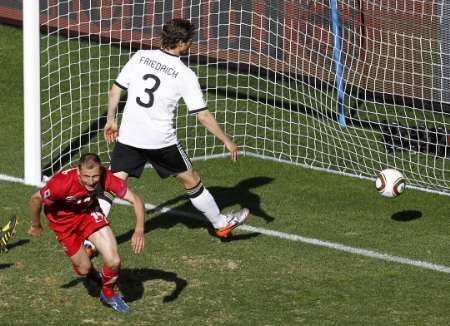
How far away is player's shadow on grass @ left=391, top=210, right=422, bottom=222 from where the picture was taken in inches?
501

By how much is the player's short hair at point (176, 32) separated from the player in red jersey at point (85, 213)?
167 cm

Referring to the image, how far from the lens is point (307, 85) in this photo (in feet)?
53.0

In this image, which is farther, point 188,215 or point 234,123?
point 234,123

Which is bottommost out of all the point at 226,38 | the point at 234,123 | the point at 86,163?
the point at 234,123

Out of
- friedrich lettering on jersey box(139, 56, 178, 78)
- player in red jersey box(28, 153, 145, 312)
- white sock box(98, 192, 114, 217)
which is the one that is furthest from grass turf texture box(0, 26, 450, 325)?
friedrich lettering on jersey box(139, 56, 178, 78)

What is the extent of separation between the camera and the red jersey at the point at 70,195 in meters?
9.66

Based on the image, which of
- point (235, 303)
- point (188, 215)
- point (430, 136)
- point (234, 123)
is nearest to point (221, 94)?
point (234, 123)

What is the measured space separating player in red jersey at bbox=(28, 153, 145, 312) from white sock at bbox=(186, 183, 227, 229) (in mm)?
1716

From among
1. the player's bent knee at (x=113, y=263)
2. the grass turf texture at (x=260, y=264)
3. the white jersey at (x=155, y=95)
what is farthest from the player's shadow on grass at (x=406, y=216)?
the player's bent knee at (x=113, y=263)

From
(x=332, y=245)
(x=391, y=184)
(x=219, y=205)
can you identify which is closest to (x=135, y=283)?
(x=332, y=245)

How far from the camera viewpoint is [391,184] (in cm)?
1227

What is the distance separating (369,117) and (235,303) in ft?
21.9

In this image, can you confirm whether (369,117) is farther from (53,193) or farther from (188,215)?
(53,193)

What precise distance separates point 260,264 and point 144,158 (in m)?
1.47
